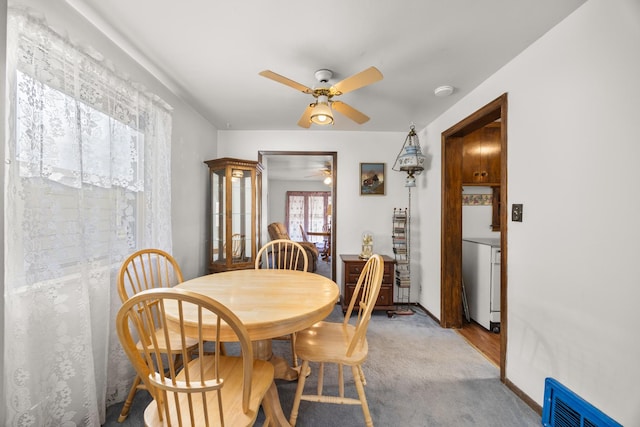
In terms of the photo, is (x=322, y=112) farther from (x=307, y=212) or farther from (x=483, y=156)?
(x=307, y=212)

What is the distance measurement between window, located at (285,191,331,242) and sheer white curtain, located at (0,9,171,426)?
6618 mm

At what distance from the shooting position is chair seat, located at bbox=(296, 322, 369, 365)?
1.38 metres

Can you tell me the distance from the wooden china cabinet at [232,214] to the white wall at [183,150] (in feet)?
0.46

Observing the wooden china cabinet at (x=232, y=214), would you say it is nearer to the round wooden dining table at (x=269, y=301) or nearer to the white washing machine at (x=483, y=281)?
the round wooden dining table at (x=269, y=301)

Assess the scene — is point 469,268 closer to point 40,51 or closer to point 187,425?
point 187,425

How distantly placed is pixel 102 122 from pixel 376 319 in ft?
9.97

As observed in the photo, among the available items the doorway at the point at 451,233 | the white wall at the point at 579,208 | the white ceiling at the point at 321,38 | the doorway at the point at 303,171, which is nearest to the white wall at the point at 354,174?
the doorway at the point at 303,171

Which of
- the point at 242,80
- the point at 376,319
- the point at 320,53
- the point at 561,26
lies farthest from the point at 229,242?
the point at 561,26

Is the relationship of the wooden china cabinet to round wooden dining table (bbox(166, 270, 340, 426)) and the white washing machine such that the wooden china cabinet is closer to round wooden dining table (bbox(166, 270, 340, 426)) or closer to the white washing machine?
round wooden dining table (bbox(166, 270, 340, 426))

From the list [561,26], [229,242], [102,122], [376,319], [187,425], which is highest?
[561,26]

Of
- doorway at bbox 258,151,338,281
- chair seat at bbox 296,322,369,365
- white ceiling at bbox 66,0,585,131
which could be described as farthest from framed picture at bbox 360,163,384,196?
chair seat at bbox 296,322,369,365

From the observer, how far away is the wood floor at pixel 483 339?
2271 mm

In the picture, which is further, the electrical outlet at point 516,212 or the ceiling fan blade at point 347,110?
the ceiling fan blade at point 347,110

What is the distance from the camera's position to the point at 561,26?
4.86ft
